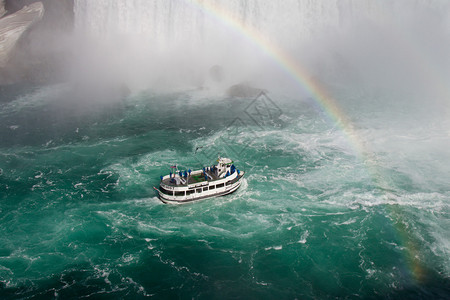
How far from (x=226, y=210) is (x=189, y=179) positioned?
515 centimetres

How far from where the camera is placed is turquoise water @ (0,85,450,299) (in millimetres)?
29141

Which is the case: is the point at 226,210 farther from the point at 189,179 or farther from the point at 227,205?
the point at 189,179

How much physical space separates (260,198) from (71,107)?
4062 cm

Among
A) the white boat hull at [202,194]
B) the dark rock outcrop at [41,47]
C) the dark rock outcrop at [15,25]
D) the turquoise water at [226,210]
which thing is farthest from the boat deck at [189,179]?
the dark rock outcrop at [15,25]

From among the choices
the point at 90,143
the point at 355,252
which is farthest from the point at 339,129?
the point at 90,143

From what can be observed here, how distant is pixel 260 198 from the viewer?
3969 cm

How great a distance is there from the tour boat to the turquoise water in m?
1.21

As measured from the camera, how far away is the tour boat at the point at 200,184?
37.6 meters

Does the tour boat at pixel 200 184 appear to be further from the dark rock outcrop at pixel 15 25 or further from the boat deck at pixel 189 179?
the dark rock outcrop at pixel 15 25

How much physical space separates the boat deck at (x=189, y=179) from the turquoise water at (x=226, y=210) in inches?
93.3

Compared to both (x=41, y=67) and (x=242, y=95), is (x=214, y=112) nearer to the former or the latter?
(x=242, y=95)

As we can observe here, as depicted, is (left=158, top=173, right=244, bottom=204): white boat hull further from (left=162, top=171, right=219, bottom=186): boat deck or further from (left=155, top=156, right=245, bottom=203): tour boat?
(left=162, top=171, right=219, bottom=186): boat deck

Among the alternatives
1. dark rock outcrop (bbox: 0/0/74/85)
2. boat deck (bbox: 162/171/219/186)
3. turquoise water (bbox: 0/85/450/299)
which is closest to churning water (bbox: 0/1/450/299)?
turquoise water (bbox: 0/85/450/299)

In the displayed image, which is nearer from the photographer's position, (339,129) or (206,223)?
(206,223)
